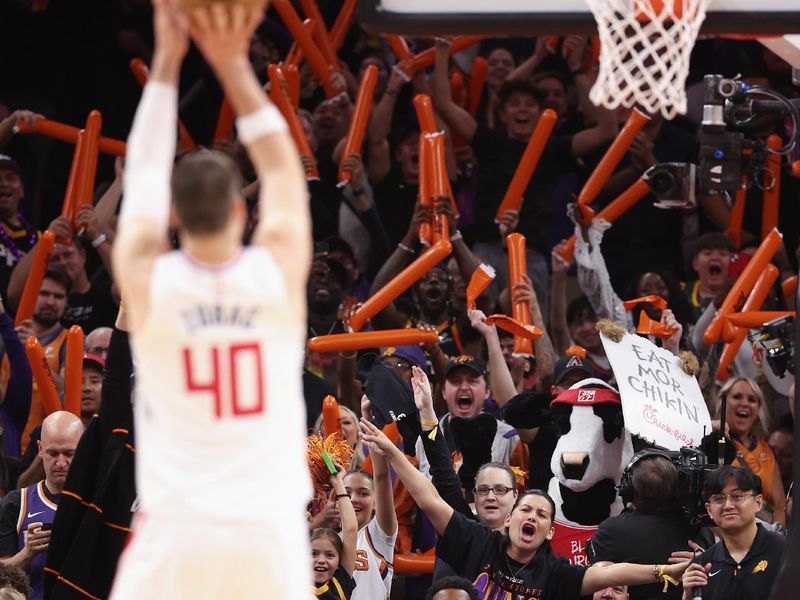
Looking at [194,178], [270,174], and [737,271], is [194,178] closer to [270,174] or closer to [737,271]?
[270,174]

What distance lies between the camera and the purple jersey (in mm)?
7027

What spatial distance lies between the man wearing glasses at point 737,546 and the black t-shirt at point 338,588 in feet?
5.05

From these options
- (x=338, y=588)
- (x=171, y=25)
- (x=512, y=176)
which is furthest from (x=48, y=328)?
(x=171, y=25)

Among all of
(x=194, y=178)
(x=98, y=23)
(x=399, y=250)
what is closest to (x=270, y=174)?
(x=194, y=178)

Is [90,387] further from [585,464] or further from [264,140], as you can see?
[264,140]

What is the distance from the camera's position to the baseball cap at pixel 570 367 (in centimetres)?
788

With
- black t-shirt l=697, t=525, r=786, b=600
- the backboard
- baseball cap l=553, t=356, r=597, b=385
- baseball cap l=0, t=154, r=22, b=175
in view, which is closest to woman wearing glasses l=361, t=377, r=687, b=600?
black t-shirt l=697, t=525, r=786, b=600

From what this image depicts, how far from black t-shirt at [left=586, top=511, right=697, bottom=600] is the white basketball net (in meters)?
2.28

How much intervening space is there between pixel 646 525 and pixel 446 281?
2.88 metres

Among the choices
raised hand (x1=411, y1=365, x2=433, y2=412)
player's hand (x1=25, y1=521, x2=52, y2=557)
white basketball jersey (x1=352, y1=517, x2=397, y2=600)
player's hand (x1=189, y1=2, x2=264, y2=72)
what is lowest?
white basketball jersey (x1=352, y1=517, x2=397, y2=600)

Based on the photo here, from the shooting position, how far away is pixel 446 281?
30.5ft

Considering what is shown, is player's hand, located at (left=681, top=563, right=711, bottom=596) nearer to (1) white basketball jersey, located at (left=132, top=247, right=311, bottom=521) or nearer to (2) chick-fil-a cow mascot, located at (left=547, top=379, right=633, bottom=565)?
(2) chick-fil-a cow mascot, located at (left=547, top=379, right=633, bottom=565)

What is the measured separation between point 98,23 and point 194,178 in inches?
369

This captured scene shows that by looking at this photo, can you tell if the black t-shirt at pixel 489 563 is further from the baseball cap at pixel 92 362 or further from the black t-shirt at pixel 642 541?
the baseball cap at pixel 92 362
